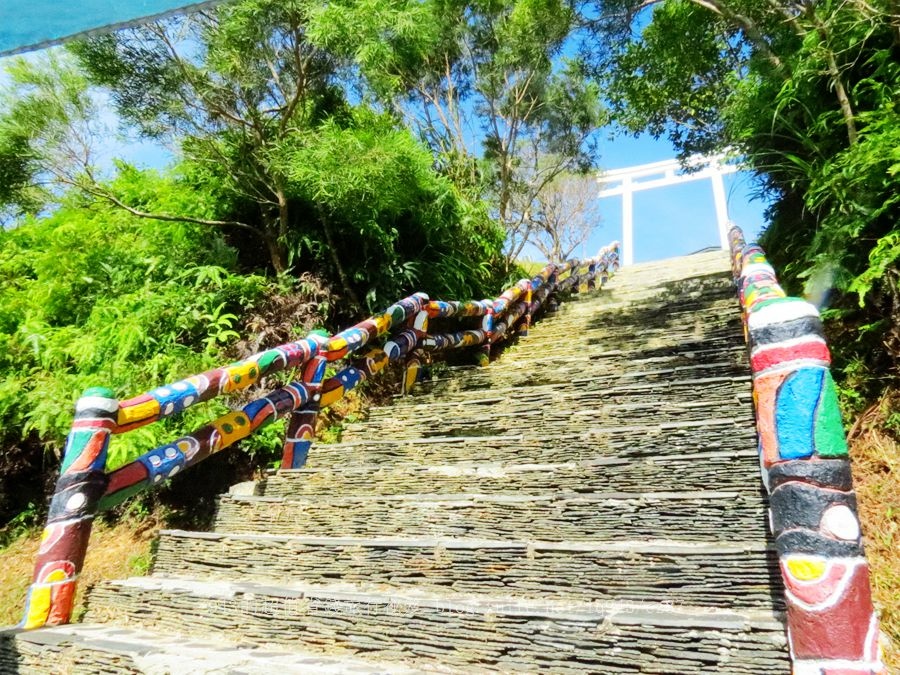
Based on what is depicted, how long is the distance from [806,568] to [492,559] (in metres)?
1.01

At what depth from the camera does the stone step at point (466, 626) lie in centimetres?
145

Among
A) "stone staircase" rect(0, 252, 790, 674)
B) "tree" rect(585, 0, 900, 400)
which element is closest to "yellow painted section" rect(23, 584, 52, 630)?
"stone staircase" rect(0, 252, 790, 674)

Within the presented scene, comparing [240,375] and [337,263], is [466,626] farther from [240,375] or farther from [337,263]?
[337,263]

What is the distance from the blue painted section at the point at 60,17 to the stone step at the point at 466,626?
1.72 meters

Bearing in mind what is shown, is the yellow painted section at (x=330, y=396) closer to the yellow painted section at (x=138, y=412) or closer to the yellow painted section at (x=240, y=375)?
the yellow painted section at (x=240, y=375)

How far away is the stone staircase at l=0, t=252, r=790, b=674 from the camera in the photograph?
1.63 metres

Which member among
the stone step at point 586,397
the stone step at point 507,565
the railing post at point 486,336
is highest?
the railing post at point 486,336

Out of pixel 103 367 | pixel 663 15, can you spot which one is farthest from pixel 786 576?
pixel 663 15

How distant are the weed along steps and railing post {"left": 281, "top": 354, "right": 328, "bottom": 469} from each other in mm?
13

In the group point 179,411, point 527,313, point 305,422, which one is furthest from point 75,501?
point 527,313

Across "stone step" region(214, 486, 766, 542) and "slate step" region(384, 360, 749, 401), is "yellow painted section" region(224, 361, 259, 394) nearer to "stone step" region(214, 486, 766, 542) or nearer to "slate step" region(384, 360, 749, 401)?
"stone step" region(214, 486, 766, 542)

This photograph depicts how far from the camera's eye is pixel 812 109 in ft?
11.9

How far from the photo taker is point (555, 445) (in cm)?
284

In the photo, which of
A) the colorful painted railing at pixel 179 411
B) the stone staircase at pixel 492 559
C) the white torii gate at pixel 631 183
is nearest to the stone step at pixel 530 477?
the stone staircase at pixel 492 559
